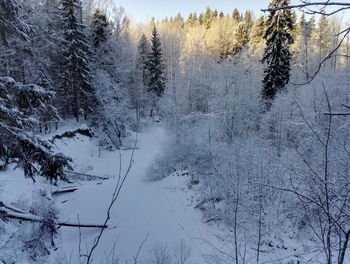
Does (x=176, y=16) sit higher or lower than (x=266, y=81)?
higher

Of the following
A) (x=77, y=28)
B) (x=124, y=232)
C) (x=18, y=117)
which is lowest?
(x=124, y=232)

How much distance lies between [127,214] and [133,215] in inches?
12.1

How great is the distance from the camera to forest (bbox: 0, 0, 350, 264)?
17.3 ft

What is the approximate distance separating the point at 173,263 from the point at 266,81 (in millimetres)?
13850

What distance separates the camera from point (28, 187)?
1453cm

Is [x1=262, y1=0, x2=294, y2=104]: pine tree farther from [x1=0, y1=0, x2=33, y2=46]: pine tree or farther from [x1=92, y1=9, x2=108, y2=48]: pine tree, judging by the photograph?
[x1=92, y1=9, x2=108, y2=48]: pine tree

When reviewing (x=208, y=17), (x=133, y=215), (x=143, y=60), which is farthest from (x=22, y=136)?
(x=208, y=17)

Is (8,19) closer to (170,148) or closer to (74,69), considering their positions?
(170,148)

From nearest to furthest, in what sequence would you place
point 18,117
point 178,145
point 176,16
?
point 18,117 → point 178,145 → point 176,16

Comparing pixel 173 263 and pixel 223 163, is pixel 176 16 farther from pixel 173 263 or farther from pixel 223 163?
pixel 173 263

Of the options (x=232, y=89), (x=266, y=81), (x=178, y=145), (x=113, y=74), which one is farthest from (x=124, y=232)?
(x=113, y=74)

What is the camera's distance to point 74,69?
85.1ft

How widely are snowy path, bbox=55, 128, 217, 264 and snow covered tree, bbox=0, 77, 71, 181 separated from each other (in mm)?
5894

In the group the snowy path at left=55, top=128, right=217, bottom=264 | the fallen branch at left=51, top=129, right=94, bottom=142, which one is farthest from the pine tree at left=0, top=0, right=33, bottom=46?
the fallen branch at left=51, top=129, right=94, bottom=142
